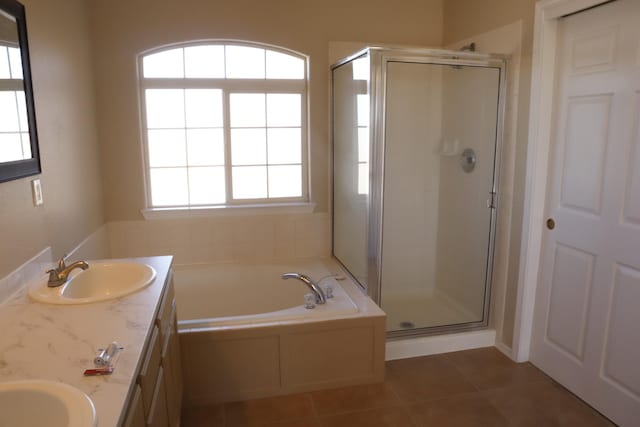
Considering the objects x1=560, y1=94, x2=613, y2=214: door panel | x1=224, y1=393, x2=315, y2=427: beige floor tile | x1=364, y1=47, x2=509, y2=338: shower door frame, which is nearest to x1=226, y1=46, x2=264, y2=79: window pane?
x1=364, y1=47, x2=509, y2=338: shower door frame

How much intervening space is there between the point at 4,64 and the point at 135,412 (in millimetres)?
1410

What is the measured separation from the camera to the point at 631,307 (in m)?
2.09

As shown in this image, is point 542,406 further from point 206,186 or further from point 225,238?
point 206,186

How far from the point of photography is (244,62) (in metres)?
3.30

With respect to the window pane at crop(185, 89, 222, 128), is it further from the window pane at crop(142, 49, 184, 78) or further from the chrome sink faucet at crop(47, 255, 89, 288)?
the chrome sink faucet at crop(47, 255, 89, 288)

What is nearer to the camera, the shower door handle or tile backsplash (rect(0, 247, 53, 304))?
tile backsplash (rect(0, 247, 53, 304))

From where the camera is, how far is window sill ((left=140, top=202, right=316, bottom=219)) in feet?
10.8

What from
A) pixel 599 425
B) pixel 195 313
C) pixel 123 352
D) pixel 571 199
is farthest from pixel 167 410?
pixel 571 199

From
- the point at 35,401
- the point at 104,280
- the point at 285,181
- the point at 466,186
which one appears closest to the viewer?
the point at 35,401

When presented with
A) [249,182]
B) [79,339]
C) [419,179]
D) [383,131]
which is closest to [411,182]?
[419,179]

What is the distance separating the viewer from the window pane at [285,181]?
3.48m

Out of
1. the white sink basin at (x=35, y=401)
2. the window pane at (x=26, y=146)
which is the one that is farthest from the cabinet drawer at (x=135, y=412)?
the window pane at (x=26, y=146)

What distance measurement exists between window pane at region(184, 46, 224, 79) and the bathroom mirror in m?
1.41

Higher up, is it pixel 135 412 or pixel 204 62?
pixel 204 62
